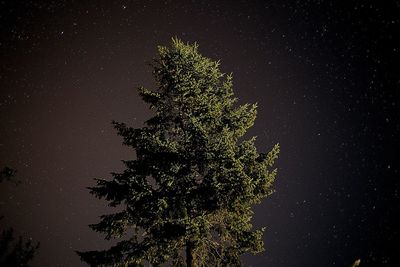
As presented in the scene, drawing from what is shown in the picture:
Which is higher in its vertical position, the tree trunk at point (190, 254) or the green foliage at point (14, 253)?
the green foliage at point (14, 253)

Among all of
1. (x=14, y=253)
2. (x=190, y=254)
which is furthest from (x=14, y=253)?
(x=190, y=254)

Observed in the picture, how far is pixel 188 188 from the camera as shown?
9.87 metres

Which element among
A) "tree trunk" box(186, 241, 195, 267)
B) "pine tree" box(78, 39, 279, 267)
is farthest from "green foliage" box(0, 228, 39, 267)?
"tree trunk" box(186, 241, 195, 267)

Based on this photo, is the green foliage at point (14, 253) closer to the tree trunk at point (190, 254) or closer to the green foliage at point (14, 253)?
the green foliage at point (14, 253)

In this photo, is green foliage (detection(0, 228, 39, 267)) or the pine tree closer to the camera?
the pine tree

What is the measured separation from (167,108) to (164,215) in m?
3.28

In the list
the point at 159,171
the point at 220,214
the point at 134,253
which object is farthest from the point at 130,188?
the point at 220,214

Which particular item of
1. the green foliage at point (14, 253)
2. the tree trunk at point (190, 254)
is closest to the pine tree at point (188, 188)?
the tree trunk at point (190, 254)

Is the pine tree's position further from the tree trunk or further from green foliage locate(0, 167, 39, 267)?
green foliage locate(0, 167, 39, 267)

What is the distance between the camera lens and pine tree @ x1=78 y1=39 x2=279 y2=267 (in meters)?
9.57

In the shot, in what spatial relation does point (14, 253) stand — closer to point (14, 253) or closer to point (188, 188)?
point (14, 253)

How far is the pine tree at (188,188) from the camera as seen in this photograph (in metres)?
9.57

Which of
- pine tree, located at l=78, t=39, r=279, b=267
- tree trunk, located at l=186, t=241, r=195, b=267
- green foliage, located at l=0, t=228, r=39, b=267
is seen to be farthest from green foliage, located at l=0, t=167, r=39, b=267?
tree trunk, located at l=186, t=241, r=195, b=267

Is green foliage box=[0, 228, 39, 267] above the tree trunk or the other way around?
above
